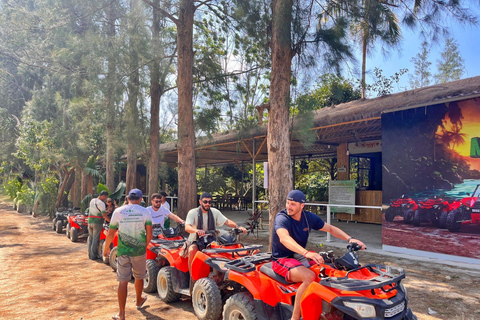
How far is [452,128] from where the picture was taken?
295 inches

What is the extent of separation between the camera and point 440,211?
296 inches

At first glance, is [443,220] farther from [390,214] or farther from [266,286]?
[266,286]

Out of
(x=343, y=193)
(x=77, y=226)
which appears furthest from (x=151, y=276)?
(x=343, y=193)

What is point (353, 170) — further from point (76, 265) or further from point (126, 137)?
point (76, 265)

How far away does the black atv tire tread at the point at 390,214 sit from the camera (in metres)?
8.39

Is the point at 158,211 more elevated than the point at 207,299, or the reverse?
the point at 158,211

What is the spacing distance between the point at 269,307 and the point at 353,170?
14217 millimetres

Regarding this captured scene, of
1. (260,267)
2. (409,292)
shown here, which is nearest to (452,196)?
(409,292)

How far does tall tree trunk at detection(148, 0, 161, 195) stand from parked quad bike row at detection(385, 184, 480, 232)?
24.1 ft

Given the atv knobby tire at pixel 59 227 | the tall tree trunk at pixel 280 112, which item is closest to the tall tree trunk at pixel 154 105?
the atv knobby tire at pixel 59 227

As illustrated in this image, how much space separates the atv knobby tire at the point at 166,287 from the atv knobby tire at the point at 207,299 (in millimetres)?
802

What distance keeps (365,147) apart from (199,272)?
35.7 feet

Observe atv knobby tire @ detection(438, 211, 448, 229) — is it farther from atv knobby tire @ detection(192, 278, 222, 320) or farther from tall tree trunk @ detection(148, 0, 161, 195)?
tall tree trunk @ detection(148, 0, 161, 195)

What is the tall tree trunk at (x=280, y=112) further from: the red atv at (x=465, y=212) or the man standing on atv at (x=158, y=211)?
the red atv at (x=465, y=212)
